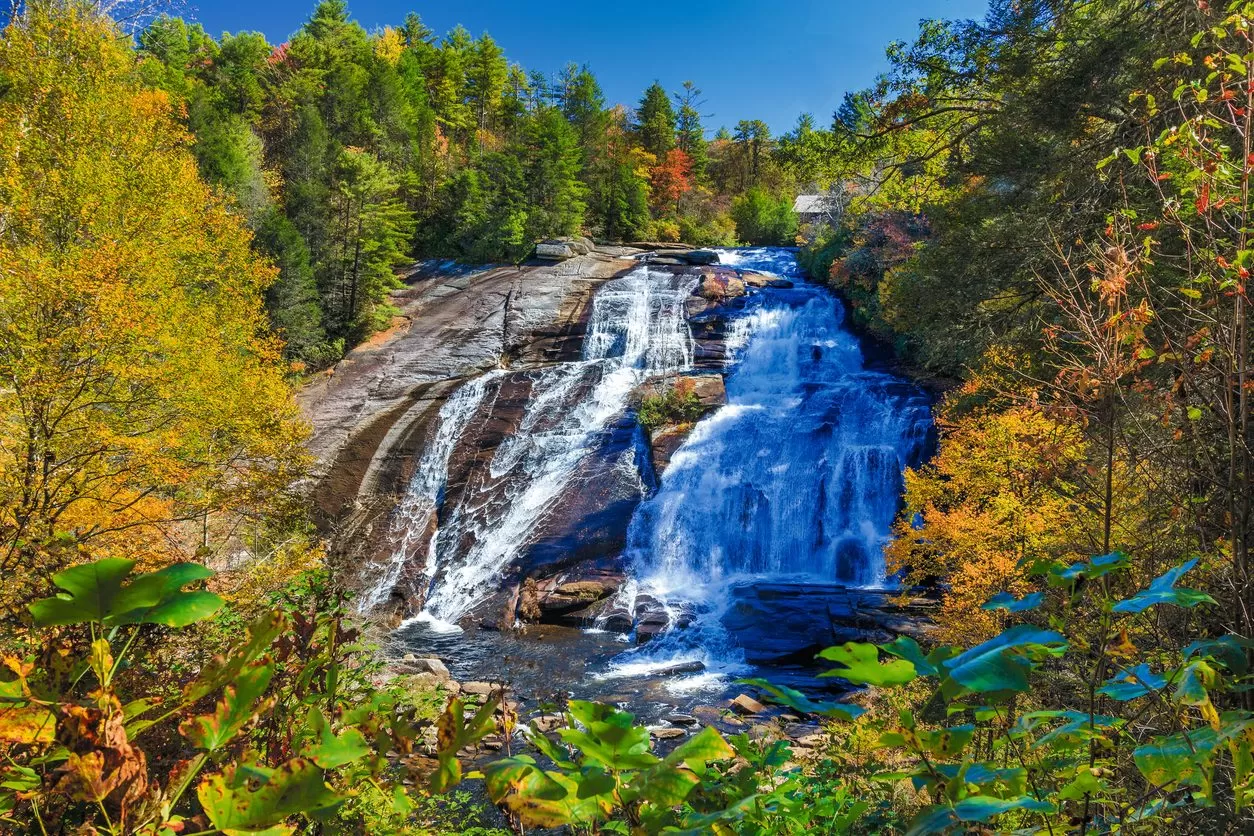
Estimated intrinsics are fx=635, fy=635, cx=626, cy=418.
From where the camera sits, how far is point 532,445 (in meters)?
18.9

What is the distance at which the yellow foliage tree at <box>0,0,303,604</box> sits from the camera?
25.2 ft

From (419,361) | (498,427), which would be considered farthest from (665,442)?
(419,361)

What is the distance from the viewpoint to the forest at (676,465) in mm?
854

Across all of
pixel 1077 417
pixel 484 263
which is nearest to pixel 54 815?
pixel 1077 417

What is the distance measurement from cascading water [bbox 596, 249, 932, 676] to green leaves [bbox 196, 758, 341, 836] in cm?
1242

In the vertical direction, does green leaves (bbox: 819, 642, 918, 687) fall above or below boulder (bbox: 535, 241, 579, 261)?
below

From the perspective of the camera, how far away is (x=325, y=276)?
2469 centimetres

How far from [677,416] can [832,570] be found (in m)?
6.23

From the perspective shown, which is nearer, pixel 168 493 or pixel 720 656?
pixel 720 656

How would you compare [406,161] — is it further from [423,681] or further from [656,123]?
[423,681]

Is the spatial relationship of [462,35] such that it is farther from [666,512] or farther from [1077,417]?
[1077,417]

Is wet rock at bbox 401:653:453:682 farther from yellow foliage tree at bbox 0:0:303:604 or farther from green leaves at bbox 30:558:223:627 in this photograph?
green leaves at bbox 30:558:223:627

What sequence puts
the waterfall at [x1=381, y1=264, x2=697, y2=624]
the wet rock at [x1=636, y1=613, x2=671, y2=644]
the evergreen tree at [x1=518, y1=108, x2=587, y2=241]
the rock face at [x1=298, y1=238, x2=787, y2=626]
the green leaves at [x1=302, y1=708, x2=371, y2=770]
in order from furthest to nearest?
the evergreen tree at [x1=518, y1=108, x2=587, y2=241], the waterfall at [x1=381, y1=264, x2=697, y2=624], the rock face at [x1=298, y1=238, x2=787, y2=626], the wet rock at [x1=636, y1=613, x2=671, y2=644], the green leaves at [x1=302, y1=708, x2=371, y2=770]

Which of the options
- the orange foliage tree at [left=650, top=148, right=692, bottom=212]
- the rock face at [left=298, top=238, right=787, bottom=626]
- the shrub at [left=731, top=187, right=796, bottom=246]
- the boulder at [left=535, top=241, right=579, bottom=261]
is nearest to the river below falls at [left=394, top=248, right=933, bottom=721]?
the rock face at [left=298, top=238, right=787, bottom=626]
